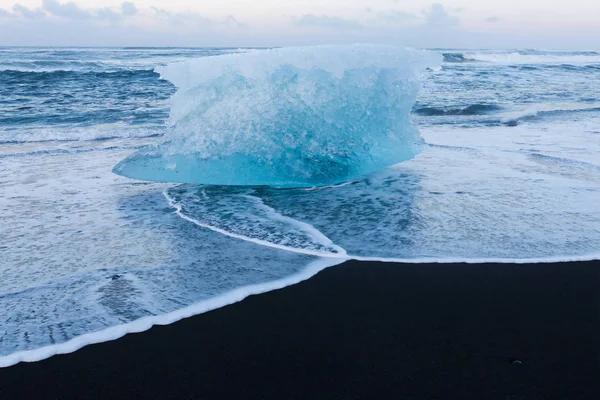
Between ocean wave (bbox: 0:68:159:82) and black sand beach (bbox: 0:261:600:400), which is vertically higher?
ocean wave (bbox: 0:68:159:82)

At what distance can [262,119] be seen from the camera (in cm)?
468

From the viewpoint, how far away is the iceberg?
4676 mm

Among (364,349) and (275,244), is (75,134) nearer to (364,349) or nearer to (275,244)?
(275,244)

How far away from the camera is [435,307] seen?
2.54 metres

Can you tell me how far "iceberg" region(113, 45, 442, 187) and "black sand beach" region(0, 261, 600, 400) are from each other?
6.84 feet

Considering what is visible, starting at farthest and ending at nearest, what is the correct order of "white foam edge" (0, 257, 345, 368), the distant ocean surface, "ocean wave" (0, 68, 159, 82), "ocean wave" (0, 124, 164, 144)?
"ocean wave" (0, 68, 159, 82), "ocean wave" (0, 124, 164, 144), the distant ocean surface, "white foam edge" (0, 257, 345, 368)

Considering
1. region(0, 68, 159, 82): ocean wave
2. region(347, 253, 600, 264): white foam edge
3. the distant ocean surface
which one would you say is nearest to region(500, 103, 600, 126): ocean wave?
the distant ocean surface

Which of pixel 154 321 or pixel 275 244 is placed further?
pixel 275 244

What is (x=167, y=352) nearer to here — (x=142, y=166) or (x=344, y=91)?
(x=142, y=166)

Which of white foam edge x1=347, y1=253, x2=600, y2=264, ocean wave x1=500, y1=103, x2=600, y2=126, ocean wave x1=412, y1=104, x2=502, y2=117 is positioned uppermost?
ocean wave x1=500, y1=103, x2=600, y2=126

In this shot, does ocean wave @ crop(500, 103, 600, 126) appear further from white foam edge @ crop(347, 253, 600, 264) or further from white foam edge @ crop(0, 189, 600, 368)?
white foam edge @ crop(0, 189, 600, 368)

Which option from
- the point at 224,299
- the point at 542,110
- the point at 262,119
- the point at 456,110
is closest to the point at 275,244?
the point at 224,299

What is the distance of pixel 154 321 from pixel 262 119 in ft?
8.48

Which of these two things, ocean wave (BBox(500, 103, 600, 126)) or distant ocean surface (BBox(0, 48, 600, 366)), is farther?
ocean wave (BBox(500, 103, 600, 126))
